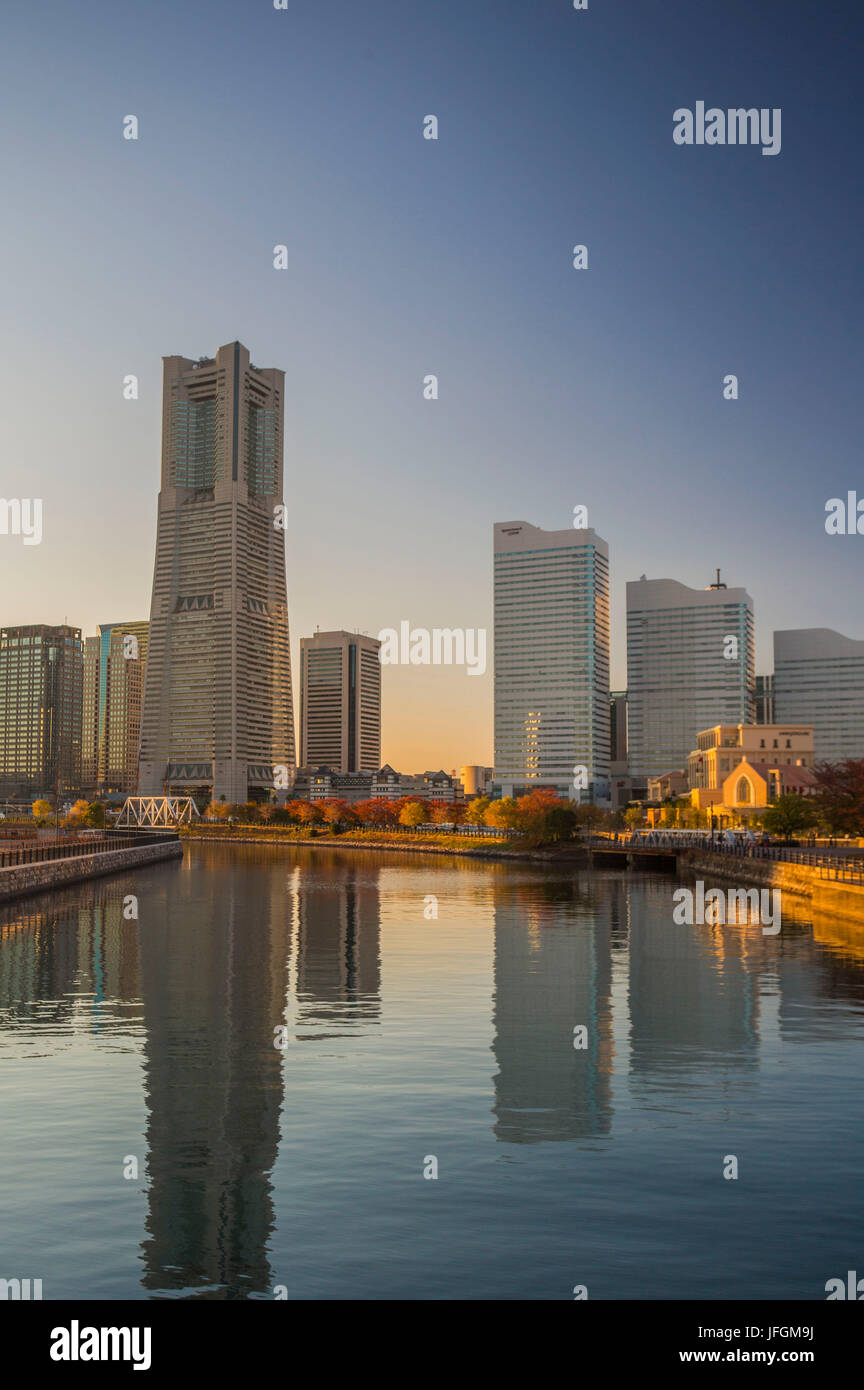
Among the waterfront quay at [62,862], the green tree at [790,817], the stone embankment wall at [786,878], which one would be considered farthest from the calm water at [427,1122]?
the green tree at [790,817]

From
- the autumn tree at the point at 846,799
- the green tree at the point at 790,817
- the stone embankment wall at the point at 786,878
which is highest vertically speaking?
the autumn tree at the point at 846,799

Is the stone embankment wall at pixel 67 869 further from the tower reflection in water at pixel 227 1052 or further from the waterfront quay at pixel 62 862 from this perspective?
the tower reflection in water at pixel 227 1052

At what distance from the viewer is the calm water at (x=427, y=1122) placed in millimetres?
16859

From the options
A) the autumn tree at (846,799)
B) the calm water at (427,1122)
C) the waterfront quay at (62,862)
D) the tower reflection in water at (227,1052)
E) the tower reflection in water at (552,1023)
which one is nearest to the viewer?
the calm water at (427,1122)

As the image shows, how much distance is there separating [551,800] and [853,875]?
127024 millimetres

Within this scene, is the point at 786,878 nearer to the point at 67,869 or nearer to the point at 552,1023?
the point at 552,1023

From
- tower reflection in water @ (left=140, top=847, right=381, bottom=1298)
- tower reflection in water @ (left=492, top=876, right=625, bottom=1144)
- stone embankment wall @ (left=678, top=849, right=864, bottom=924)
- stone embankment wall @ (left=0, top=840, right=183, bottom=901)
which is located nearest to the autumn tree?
stone embankment wall @ (left=678, top=849, right=864, bottom=924)

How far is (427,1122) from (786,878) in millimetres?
67702

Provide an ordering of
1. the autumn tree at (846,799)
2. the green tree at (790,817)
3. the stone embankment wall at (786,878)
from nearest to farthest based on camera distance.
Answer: the stone embankment wall at (786,878), the autumn tree at (846,799), the green tree at (790,817)

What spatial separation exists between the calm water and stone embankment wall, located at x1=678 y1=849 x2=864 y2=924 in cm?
1618

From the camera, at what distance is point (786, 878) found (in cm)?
8531

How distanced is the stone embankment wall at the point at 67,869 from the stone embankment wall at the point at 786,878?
54889mm

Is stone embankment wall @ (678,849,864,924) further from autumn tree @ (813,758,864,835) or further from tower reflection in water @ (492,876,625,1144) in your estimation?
tower reflection in water @ (492,876,625,1144)
